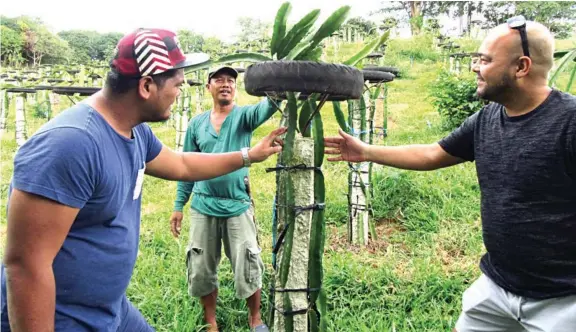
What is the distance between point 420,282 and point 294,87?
2677mm

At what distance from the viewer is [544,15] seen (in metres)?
25.4

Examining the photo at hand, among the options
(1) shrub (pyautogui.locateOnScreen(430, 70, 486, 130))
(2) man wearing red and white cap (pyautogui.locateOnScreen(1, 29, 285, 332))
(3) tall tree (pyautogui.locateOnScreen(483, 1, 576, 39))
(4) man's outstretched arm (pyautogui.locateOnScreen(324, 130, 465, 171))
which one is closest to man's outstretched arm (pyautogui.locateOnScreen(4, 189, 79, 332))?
(2) man wearing red and white cap (pyautogui.locateOnScreen(1, 29, 285, 332))

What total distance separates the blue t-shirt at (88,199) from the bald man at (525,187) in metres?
1.43

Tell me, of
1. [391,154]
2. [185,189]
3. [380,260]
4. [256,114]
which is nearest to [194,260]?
[185,189]

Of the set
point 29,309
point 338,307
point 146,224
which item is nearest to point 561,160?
point 29,309

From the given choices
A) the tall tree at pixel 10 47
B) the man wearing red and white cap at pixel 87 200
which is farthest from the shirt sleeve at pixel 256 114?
the tall tree at pixel 10 47

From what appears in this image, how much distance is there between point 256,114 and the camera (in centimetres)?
312

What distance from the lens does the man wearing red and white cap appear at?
1.39 metres

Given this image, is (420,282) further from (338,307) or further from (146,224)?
(146,224)

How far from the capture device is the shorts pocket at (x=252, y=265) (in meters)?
3.21

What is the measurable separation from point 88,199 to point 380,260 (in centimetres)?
316

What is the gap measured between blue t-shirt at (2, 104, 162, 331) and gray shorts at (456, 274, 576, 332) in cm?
149

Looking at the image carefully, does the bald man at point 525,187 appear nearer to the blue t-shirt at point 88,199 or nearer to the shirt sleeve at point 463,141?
the shirt sleeve at point 463,141

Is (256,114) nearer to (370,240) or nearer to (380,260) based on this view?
(380,260)
